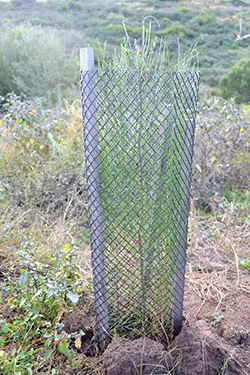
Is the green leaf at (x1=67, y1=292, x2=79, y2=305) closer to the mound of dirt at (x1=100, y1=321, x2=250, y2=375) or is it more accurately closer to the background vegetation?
the mound of dirt at (x1=100, y1=321, x2=250, y2=375)

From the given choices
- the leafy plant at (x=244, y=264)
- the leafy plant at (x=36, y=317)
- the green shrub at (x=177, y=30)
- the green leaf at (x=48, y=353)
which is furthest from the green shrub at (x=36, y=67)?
the green leaf at (x=48, y=353)

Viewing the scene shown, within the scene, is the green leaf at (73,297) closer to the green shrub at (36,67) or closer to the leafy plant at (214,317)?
the leafy plant at (214,317)

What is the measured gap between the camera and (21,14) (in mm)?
12523

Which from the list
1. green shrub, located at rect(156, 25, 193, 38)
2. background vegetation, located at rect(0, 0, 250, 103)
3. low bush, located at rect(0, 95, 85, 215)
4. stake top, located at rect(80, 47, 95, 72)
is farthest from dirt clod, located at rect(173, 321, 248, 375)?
green shrub, located at rect(156, 25, 193, 38)

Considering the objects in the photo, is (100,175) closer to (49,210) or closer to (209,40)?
(49,210)

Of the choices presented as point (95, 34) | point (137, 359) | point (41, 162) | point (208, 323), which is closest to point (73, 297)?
point (137, 359)

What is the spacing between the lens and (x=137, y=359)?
1802 mm

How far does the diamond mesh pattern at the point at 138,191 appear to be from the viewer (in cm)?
177

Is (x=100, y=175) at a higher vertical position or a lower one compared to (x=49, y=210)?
higher

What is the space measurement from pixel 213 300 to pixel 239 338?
1.46ft

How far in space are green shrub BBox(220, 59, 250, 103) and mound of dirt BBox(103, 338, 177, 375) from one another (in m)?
8.65

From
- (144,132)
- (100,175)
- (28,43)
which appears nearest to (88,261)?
(100,175)

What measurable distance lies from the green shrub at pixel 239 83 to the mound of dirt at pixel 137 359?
Answer: 28.4 feet

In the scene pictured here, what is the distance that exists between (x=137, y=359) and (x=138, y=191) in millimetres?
773
